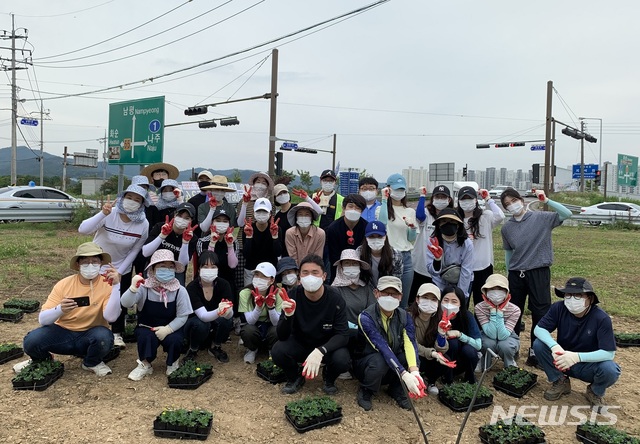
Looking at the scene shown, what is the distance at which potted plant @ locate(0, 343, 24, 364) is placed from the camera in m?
4.73

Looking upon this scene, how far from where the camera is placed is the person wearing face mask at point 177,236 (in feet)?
16.3

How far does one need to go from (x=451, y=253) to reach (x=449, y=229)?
0.26 meters

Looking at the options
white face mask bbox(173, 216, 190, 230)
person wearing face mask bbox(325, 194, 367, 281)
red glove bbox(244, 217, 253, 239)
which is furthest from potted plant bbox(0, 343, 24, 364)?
person wearing face mask bbox(325, 194, 367, 281)

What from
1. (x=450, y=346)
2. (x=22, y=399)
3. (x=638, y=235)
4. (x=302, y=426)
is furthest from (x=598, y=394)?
(x=638, y=235)

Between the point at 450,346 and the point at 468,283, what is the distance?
2.43ft

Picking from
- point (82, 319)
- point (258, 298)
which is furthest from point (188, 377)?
point (82, 319)

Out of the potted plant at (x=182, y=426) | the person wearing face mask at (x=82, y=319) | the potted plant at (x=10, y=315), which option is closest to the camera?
the potted plant at (x=182, y=426)

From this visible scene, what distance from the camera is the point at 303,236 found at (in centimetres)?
523

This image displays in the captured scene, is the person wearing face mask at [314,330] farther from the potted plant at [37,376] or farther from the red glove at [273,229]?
the potted plant at [37,376]

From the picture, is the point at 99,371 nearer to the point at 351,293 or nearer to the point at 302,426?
the point at 302,426

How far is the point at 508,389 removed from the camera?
4.29 meters

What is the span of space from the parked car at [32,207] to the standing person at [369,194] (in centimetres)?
1382

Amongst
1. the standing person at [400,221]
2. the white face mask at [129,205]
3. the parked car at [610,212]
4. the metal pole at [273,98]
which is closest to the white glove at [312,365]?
the standing person at [400,221]

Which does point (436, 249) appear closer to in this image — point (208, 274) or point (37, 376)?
point (208, 274)
